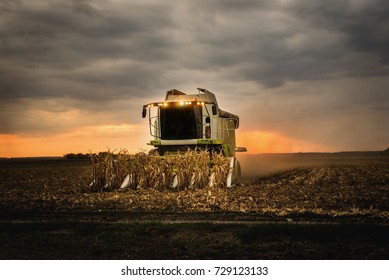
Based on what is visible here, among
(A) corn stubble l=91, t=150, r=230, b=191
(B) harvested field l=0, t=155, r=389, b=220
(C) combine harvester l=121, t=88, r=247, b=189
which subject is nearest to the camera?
(B) harvested field l=0, t=155, r=389, b=220

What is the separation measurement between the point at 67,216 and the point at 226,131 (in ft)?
47.0

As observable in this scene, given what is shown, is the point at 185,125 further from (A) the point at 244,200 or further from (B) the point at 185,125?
(A) the point at 244,200

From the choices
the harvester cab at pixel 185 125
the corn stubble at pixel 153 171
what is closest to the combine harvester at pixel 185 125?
the harvester cab at pixel 185 125

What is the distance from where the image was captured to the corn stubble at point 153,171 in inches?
720

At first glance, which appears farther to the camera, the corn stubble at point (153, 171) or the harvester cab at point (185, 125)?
the harvester cab at point (185, 125)

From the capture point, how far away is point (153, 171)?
60.2 ft

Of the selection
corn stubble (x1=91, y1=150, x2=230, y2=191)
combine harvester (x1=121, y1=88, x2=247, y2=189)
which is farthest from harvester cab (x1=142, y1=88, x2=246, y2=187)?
corn stubble (x1=91, y1=150, x2=230, y2=191)

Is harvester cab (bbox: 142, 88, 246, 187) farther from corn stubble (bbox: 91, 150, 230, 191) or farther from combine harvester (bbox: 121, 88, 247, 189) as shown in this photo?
corn stubble (bbox: 91, 150, 230, 191)

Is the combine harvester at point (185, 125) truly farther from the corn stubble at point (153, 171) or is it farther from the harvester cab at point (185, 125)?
the corn stubble at point (153, 171)

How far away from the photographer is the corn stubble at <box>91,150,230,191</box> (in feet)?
60.0

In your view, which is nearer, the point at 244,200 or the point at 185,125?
the point at 244,200

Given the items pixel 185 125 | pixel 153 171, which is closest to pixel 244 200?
pixel 153 171
